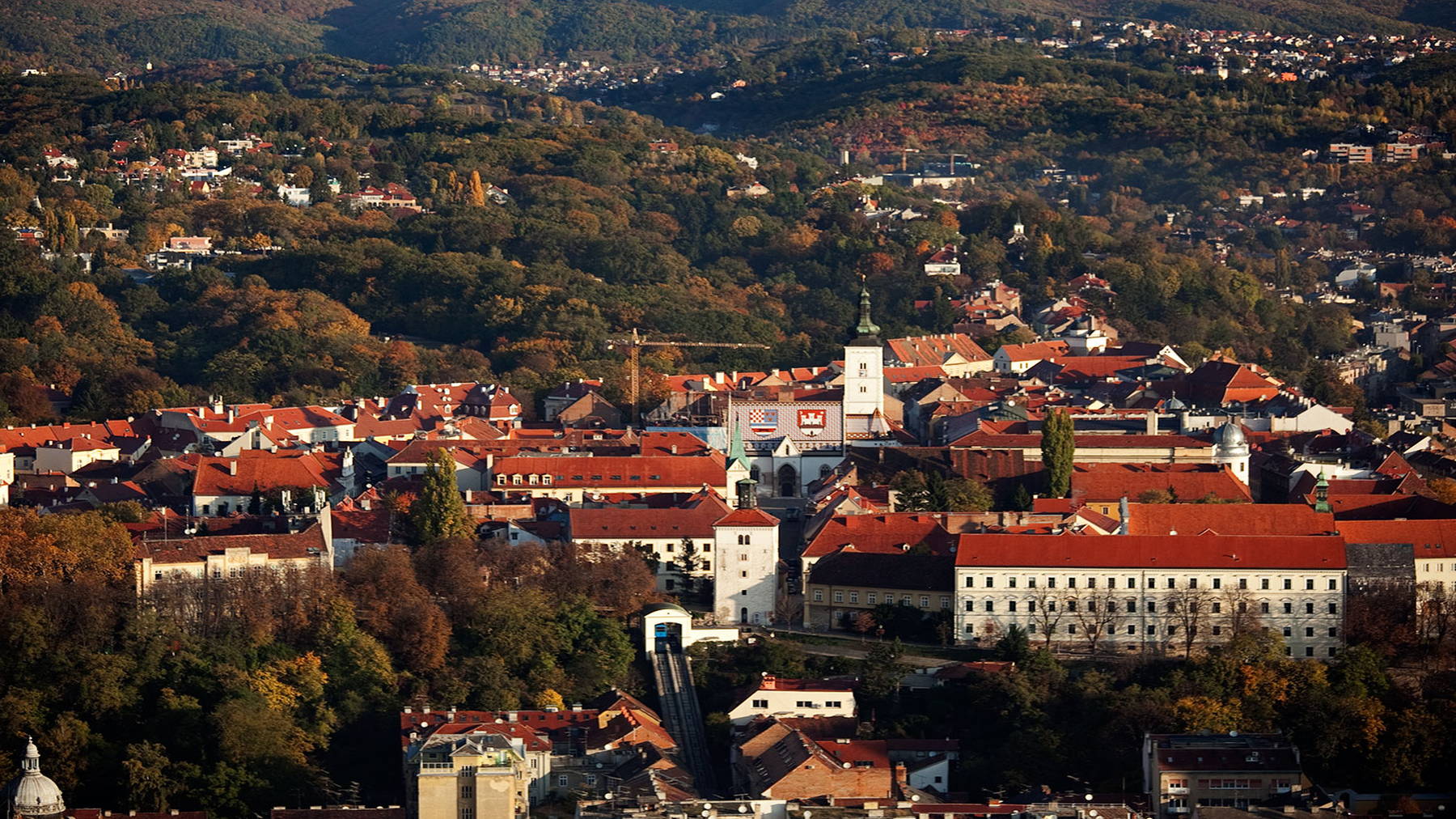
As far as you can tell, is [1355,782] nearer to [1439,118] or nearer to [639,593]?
[639,593]

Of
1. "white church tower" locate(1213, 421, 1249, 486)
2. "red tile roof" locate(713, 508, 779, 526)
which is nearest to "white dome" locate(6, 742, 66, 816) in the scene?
"red tile roof" locate(713, 508, 779, 526)

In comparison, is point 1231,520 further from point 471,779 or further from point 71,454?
A: point 71,454

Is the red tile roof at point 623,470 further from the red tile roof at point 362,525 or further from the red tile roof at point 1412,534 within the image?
the red tile roof at point 1412,534

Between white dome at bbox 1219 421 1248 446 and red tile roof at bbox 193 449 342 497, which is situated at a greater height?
white dome at bbox 1219 421 1248 446

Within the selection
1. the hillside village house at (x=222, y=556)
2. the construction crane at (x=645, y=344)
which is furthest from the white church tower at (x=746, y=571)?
the construction crane at (x=645, y=344)

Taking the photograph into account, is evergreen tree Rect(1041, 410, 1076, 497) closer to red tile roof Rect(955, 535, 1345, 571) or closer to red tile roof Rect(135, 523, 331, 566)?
red tile roof Rect(955, 535, 1345, 571)

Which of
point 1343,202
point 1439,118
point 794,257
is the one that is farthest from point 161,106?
point 1439,118

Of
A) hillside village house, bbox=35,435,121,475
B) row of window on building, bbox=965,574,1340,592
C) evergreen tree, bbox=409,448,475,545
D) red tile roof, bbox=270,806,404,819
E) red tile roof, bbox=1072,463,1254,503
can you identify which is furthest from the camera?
hillside village house, bbox=35,435,121,475
